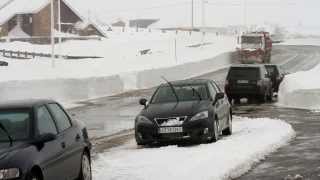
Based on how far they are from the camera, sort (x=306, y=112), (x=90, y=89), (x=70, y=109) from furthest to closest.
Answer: (x=90, y=89), (x=70, y=109), (x=306, y=112)

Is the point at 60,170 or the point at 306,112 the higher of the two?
the point at 60,170

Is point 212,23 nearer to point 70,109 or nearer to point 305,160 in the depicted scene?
point 70,109

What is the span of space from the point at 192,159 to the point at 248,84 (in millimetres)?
18105

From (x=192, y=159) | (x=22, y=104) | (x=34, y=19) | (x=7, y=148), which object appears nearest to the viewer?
(x=7, y=148)

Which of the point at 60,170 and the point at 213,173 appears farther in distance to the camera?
the point at 213,173

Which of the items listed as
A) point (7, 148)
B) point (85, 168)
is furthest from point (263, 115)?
point (7, 148)

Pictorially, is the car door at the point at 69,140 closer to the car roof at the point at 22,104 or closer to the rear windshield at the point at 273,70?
the car roof at the point at 22,104

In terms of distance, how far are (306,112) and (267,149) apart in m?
11.4

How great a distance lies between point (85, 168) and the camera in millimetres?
10281

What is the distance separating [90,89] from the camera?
3638cm

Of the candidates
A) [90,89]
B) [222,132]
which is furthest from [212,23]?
[222,132]

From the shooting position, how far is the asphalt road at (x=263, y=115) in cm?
1159

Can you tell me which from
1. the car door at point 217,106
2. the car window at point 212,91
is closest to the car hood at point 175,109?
the car door at point 217,106

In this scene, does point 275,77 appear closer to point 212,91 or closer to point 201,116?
point 212,91
